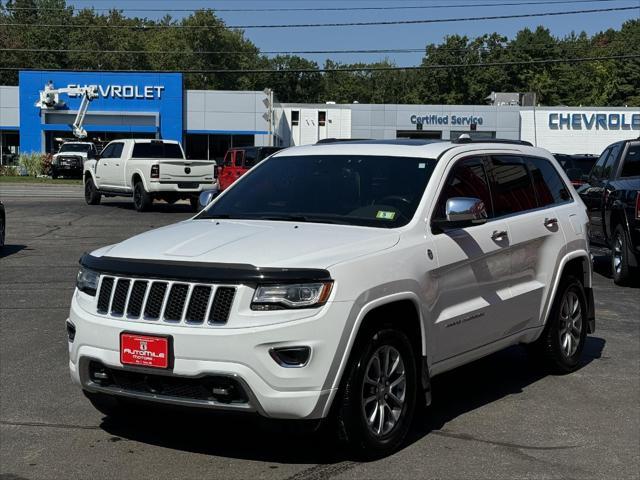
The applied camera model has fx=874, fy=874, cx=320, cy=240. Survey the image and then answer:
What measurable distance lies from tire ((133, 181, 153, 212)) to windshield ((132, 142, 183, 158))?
102cm

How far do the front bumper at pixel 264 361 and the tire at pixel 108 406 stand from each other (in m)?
0.93

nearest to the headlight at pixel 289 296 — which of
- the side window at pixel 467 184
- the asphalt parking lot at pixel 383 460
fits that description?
the asphalt parking lot at pixel 383 460

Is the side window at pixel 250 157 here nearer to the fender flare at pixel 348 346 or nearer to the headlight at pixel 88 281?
the headlight at pixel 88 281

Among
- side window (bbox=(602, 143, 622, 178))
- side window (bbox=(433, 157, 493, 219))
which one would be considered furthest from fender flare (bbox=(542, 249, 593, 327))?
side window (bbox=(602, 143, 622, 178))

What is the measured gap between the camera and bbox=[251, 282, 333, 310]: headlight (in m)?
→ 4.56

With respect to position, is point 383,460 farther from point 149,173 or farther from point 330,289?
point 149,173

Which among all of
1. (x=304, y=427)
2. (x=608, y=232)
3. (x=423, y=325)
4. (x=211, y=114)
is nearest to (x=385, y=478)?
(x=304, y=427)

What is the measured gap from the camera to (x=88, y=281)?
5.13 m

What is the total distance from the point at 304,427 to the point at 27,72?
55.2 meters

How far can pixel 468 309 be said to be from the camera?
5824 mm

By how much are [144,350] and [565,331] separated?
156 inches

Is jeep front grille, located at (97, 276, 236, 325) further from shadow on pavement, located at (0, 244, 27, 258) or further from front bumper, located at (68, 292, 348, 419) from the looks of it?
shadow on pavement, located at (0, 244, 27, 258)

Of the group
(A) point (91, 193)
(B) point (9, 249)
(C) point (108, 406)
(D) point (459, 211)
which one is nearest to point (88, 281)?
(C) point (108, 406)

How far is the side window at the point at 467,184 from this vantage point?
5.88 metres
